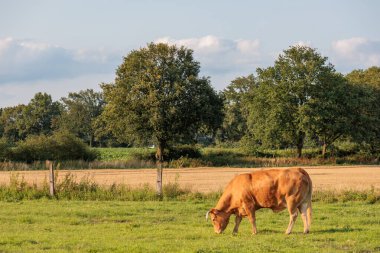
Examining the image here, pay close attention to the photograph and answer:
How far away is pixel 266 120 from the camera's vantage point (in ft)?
227

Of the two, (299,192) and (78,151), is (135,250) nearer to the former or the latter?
(299,192)

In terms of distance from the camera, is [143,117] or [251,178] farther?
[143,117]

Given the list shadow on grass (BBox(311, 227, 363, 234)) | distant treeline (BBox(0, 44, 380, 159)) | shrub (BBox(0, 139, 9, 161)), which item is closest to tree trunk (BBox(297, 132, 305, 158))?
distant treeline (BBox(0, 44, 380, 159))

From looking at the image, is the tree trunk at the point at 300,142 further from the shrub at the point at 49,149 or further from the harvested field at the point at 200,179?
the shrub at the point at 49,149

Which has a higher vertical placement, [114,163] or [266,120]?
[266,120]

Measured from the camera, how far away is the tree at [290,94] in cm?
6775

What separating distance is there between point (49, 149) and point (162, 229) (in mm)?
49294

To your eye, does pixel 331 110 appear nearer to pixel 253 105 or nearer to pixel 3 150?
pixel 253 105

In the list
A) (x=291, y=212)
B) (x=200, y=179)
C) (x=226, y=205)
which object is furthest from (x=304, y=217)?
(x=200, y=179)

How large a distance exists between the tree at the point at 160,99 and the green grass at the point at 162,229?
1597 inches

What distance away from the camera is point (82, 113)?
140m

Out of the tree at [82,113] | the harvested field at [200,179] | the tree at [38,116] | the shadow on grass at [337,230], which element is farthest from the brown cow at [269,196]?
the tree at [38,116]

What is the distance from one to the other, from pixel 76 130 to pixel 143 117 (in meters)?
70.5

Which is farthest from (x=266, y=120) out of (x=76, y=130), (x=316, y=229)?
(x=76, y=130)
